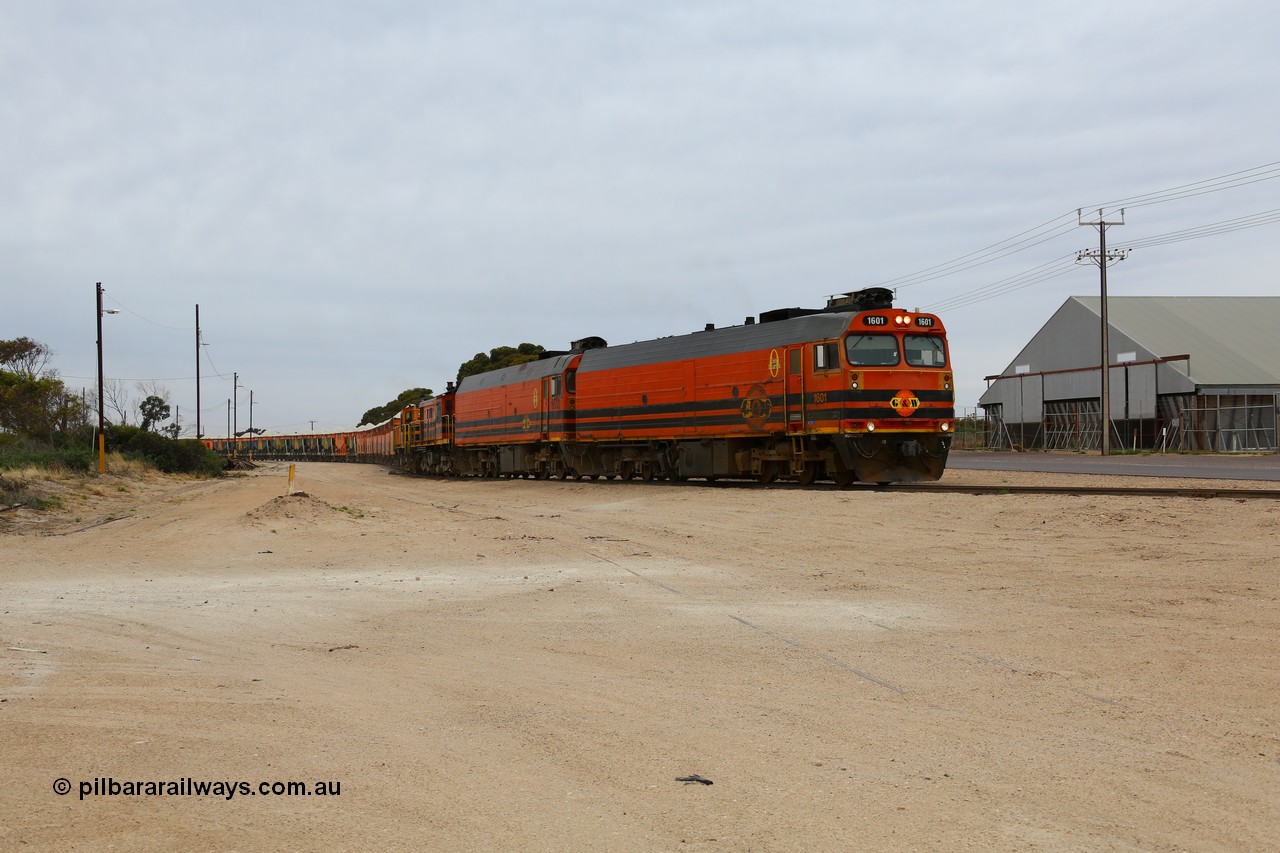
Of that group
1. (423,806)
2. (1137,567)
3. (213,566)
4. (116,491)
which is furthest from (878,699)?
(116,491)

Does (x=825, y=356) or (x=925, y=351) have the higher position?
(x=925, y=351)

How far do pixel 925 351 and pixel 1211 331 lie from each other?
44.9 m

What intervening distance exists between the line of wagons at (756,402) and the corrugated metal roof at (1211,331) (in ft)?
113

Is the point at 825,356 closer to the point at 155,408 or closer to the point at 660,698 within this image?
the point at 660,698

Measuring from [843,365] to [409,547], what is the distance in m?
10.8

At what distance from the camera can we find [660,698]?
656 cm

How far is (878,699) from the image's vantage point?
646 cm

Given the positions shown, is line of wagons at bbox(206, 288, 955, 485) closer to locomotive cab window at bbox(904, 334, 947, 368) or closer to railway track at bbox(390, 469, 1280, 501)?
locomotive cab window at bbox(904, 334, 947, 368)

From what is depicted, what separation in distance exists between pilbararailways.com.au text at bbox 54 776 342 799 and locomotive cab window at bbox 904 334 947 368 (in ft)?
65.6

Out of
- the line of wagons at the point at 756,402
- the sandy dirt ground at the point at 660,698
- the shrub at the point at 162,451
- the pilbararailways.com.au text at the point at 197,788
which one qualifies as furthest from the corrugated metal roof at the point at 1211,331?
the pilbararailways.com.au text at the point at 197,788

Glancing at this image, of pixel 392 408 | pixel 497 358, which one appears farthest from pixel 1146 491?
pixel 392 408

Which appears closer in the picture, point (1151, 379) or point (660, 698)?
point (660, 698)

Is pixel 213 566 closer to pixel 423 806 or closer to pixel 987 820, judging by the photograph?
pixel 423 806

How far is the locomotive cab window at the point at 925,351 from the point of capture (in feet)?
76.3
